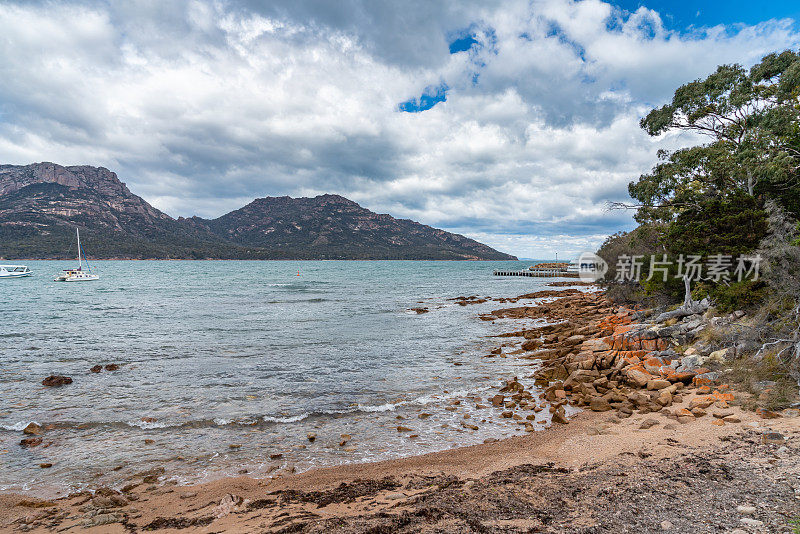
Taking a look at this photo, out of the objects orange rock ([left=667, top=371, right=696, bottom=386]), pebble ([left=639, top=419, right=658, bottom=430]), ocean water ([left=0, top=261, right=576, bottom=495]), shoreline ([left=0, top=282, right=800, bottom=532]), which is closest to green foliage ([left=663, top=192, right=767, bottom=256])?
orange rock ([left=667, top=371, right=696, bottom=386])

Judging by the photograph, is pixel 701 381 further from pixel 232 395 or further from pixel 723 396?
pixel 232 395

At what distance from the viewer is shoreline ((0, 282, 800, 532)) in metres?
5.32

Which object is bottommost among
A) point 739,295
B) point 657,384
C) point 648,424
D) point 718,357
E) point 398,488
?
point 398,488

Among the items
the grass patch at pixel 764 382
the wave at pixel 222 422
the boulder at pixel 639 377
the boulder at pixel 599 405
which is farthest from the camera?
the boulder at pixel 639 377

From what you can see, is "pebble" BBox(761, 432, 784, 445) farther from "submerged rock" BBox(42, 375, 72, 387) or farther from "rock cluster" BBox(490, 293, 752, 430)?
"submerged rock" BBox(42, 375, 72, 387)

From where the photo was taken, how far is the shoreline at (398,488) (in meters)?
5.32

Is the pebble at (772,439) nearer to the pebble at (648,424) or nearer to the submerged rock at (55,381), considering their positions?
the pebble at (648,424)

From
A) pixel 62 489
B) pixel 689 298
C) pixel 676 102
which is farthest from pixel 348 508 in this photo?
pixel 676 102

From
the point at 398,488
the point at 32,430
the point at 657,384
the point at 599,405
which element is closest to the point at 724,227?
the point at 657,384

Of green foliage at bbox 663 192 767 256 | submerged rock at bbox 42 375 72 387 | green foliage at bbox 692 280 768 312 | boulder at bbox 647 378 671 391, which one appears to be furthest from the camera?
green foliage at bbox 663 192 767 256

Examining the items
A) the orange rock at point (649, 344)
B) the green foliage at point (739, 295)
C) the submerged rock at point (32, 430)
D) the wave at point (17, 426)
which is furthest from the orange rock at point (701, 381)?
the wave at point (17, 426)

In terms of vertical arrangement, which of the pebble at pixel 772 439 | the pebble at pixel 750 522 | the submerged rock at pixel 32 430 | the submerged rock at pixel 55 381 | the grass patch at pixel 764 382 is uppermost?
the grass patch at pixel 764 382

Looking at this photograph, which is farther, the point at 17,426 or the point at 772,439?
the point at 17,426

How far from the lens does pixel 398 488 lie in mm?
6496
